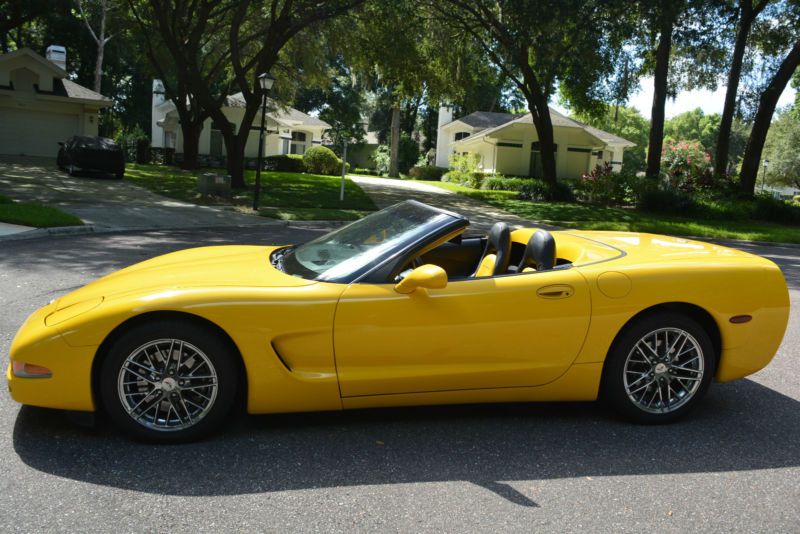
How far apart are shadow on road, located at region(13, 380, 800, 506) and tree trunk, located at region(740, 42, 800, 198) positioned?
23.2m

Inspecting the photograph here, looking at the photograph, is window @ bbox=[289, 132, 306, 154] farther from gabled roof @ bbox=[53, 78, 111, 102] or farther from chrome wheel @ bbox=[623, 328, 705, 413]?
chrome wheel @ bbox=[623, 328, 705, 413]

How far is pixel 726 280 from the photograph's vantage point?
4.25 metres

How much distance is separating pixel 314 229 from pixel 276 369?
40.8ft

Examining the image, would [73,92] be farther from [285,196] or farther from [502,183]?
[502,183]

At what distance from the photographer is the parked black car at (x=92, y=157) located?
81.2 feet

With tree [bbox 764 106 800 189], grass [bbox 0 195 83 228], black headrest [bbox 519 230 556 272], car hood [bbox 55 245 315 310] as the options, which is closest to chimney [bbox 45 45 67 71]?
grass [bbox 0 195 83 228]

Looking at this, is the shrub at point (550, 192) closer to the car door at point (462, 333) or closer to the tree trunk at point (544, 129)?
the tree trunk at point (544, 129)

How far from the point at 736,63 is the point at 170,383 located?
26.4 m

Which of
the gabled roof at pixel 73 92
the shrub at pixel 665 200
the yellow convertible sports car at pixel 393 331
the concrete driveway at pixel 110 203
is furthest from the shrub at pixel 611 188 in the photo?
the gabled roof at pixel 73 92

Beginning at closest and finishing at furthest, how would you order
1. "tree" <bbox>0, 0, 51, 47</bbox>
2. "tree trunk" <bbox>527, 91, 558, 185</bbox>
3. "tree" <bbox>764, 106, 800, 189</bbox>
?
1. "tree trunk" <bbox>527, 91, 558, 185</bbox>
2. "tree" <bbox>0, 0, 51, 47</bbox>
3. "tree" <bbox>764, 106, 800, 189</bbox>

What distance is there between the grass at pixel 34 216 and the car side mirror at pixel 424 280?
1064cm

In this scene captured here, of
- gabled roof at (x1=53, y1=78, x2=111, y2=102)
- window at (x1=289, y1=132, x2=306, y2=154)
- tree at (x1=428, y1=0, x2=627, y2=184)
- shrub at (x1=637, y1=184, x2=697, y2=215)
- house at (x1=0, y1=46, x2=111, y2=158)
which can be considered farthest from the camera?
window at (x1=289, y1=132, x2=306, y2=154)

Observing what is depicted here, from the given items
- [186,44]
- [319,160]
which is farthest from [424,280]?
[319,160]

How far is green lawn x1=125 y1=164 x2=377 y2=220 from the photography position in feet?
61.3
